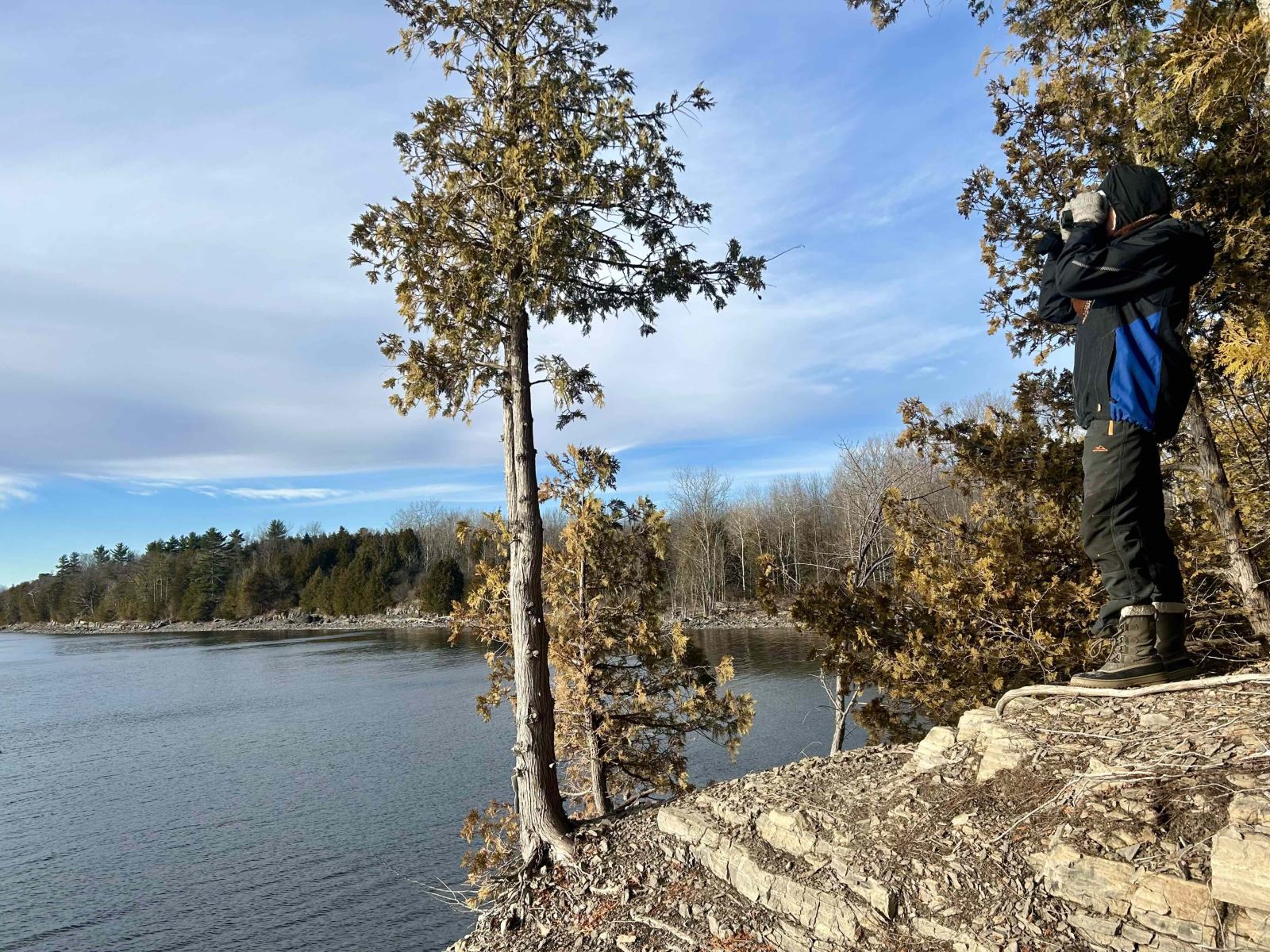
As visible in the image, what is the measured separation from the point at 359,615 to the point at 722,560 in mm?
44208

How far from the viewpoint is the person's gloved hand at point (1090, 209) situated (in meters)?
3.79

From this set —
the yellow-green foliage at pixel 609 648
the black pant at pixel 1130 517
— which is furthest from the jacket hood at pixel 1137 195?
Answer: the yellow-green foliage at pixel 609 648

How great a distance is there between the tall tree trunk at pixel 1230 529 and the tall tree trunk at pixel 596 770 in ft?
21.4

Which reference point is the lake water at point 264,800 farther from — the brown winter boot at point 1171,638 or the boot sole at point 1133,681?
the brown winter boot at point 1171,638

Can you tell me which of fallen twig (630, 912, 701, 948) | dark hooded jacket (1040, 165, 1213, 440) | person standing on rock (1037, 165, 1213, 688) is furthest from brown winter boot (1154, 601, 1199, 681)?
fallen twig (630, 912, 701, 948)

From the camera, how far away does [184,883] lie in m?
14.0

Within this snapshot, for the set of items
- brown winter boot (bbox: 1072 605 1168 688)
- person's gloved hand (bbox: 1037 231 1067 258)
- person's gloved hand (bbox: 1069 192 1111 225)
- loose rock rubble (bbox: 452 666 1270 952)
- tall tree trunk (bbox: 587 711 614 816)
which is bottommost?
tall tree trunk (bbox: 587 711 614 816)

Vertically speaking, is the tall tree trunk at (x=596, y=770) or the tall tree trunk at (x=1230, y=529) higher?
the tall tree trunk at (x=1230, y=529)

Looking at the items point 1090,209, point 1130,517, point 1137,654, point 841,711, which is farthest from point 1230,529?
point 841,711

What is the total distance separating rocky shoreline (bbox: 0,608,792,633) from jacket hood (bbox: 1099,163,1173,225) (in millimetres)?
43728

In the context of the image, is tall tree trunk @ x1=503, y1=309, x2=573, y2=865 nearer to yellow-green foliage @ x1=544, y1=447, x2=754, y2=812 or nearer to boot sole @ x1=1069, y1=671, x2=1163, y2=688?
yellow-green foliage @ x1=544, y1=447, x2=754, y2=812

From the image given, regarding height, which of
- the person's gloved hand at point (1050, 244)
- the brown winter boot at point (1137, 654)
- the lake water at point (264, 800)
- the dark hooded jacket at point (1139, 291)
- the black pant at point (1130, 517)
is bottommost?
the lake water at point (264, 800)

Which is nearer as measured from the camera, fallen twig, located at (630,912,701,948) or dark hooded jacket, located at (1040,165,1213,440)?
dark hooded jacket, located at (1040,165,1213,440)

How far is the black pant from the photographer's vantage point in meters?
3.75
